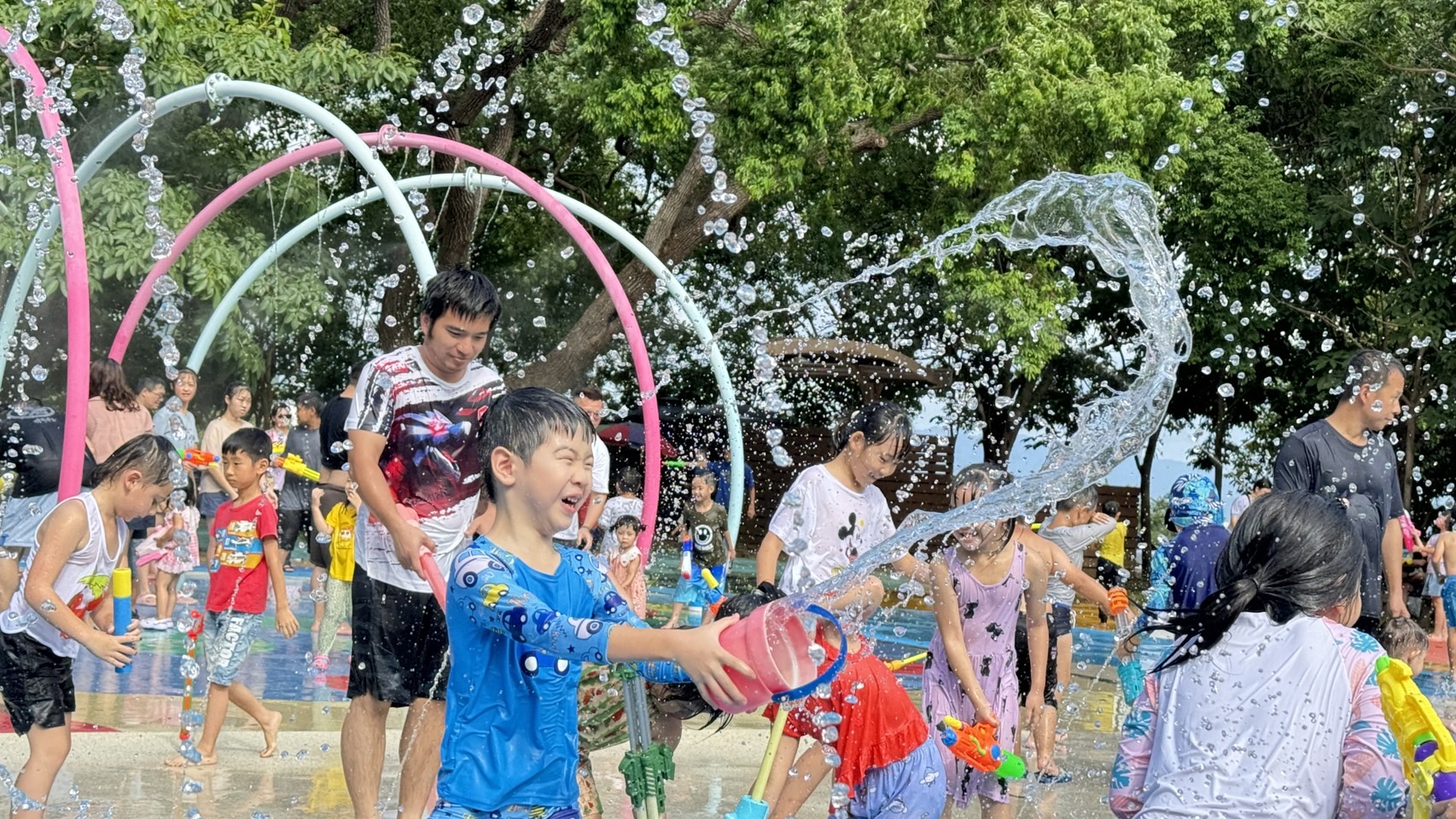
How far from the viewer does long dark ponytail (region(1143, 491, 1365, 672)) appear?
3137mm

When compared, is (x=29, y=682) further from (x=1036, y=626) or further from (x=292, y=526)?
(x=292, y=526)

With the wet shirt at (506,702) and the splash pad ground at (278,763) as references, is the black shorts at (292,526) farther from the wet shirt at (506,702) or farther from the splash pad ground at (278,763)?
the wet shirt at (506,702)

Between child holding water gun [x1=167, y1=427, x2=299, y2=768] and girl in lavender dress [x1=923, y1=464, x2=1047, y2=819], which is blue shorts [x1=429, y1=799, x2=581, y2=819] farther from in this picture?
child holding water gun [x1=167, y1=427, x2=299, y2=768]

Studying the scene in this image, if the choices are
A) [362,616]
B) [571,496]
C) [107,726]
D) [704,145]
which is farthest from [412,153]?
[571,496]

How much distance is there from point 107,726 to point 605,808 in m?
2.43

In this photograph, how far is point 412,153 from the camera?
66.3 feet

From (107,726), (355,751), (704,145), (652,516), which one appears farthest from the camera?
(704,145)

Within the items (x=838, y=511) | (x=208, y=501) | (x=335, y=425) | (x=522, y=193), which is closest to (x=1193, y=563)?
(x=838, y=511)

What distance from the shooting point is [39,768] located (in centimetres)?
477

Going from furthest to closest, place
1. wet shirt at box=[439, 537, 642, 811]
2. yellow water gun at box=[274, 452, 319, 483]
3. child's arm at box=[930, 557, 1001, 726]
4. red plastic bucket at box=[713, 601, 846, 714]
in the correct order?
yellow water gun at box=[274, 452, 319, 483]
child's arm at box=[930, 557, 1001, 726]
wet shirt at box=[439, 537, 642, 811]
red plastic bucket at box=[713, 601, 846, 714]

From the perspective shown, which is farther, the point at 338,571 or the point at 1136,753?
the point at 338,571

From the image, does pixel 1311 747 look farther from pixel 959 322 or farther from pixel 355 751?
pixel 959 322

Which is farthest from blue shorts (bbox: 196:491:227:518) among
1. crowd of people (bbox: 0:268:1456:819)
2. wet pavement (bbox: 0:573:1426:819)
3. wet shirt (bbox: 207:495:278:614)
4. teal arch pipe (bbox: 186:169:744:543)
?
wet shirt (bbox: 207:495:278:614)

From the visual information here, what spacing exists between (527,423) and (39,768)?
2.62 meters
